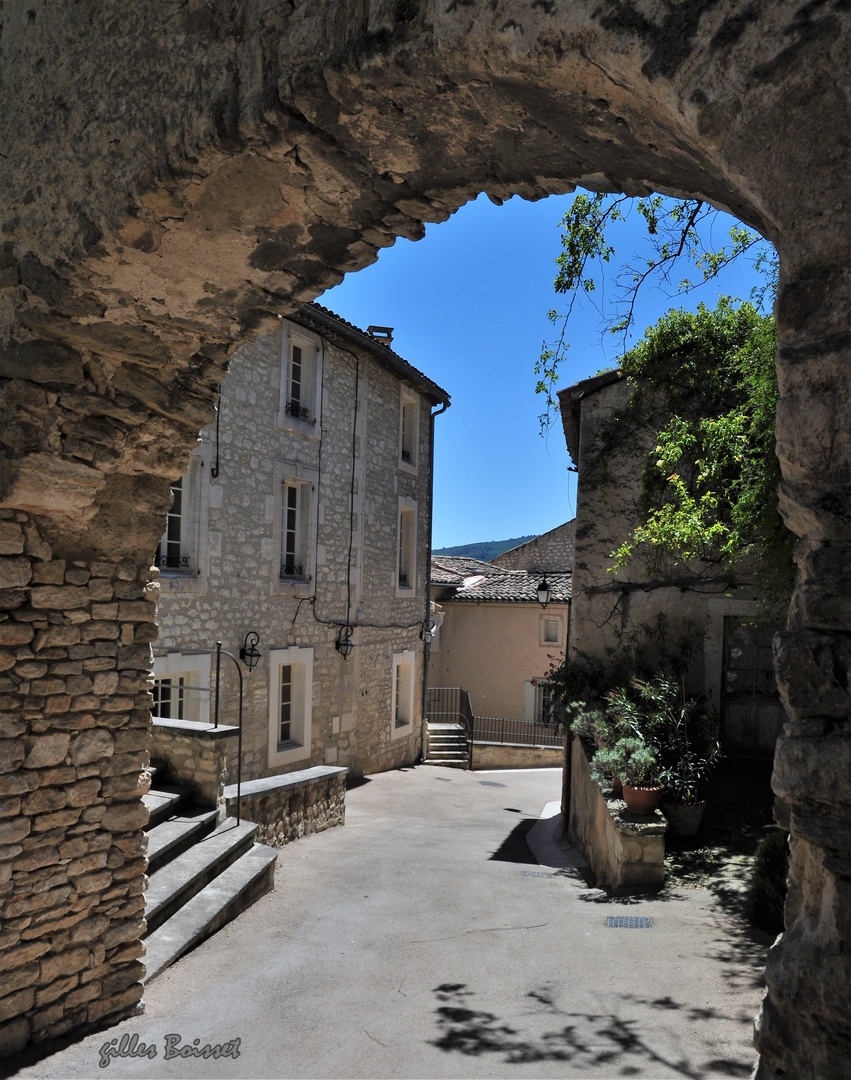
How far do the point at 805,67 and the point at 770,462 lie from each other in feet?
14.6

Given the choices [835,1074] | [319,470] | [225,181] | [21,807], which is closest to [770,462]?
[225,181]

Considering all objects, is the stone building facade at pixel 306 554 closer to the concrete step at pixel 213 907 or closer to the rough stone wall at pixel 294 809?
the rough stone wall at pixel 294 809

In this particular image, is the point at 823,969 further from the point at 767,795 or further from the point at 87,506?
the point at 767,795

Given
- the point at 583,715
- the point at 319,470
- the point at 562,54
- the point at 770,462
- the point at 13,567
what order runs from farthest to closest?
1. the point at 319,470
2. the point at 583,715
3. the point at 770,462
4. the point at 13,567
5. the point at 562,54

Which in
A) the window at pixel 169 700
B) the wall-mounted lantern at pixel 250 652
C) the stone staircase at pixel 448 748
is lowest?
the stone staircase at pixel 448 748

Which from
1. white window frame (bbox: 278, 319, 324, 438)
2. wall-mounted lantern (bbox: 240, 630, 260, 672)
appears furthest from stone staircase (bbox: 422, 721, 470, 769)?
white window frame (bbox: 278, 319, 324, 438)

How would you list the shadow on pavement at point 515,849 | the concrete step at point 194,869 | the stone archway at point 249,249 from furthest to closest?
the shadow on pavement at point 515,849
the concrete step at point 194,869
the stone archway at point 249,249

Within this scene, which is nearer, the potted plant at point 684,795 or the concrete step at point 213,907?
the concrete step at point 213,907

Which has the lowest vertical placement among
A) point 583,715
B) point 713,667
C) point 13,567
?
point 583,715

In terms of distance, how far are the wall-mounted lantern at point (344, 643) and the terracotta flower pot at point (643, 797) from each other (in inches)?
276

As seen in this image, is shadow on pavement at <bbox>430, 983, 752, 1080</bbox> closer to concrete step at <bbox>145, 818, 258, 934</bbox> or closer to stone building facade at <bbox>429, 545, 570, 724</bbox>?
concrete step at <bbox>145, 818, 258, 934</bbox>

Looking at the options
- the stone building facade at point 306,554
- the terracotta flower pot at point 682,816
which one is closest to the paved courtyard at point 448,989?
the terracotta flower pot at point 682,816

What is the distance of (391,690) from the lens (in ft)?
47.9

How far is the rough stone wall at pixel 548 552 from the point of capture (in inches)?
1037
